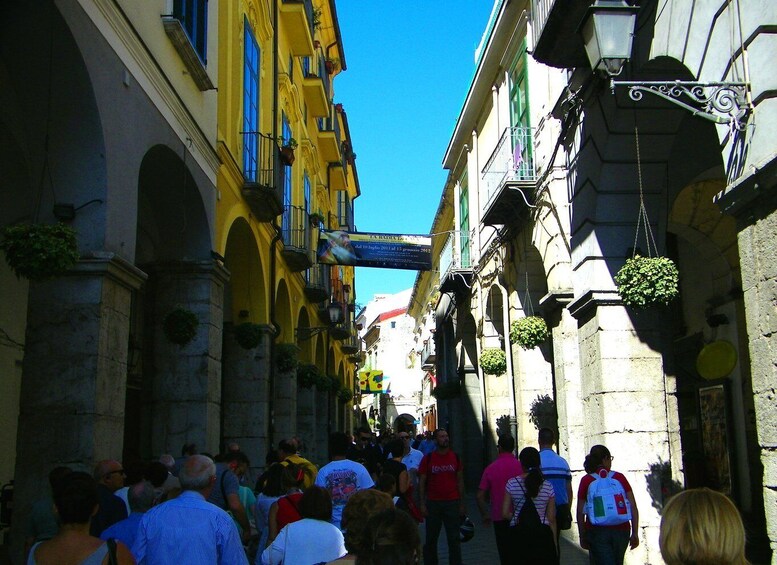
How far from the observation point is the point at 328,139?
30141mm

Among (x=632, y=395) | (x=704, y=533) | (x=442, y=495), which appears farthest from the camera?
(x=632, y=395)

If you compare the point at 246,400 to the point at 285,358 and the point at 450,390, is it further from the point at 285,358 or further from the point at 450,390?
the point at 450,390

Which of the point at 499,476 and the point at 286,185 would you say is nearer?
the point at 499,476

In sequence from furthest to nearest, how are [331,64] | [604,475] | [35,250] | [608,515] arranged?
[331,64] → [604,475] → [608,515] → [35,250]

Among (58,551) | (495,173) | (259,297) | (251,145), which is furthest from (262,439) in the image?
(58,551)

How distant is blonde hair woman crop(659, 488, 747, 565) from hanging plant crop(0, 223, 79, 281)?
4892 mm

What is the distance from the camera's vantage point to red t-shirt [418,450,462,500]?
968 cm

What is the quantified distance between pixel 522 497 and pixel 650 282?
8.58ft

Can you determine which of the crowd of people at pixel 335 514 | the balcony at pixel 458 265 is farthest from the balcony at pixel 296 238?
the crowd of people at pixel 335 514

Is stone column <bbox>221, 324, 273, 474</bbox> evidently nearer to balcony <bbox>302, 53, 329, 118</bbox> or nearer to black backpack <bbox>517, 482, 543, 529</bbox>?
black backpack <bbox>517, 482, 543, 529</bbox>

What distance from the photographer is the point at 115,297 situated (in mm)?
8227

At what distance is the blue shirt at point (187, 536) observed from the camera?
4609 mm

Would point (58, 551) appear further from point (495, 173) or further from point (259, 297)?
point (495, 173)

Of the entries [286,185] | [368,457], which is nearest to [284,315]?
[286,185]
